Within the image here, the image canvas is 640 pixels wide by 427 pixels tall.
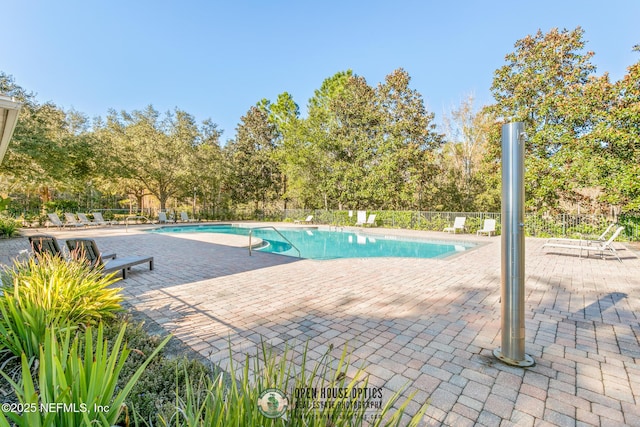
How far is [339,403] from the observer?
1.21 metres

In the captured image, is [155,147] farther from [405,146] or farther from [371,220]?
[405,146]

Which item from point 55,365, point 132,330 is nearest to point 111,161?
point 132,330

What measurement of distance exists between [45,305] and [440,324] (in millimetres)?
3918

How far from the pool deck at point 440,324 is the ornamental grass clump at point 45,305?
690 mm

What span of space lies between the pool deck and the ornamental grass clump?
27.2 inches

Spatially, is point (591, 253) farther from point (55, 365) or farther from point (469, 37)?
point (55, 365)

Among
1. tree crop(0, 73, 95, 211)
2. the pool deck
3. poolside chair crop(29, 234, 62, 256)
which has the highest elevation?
tree crop(0, 73, 95, 211)

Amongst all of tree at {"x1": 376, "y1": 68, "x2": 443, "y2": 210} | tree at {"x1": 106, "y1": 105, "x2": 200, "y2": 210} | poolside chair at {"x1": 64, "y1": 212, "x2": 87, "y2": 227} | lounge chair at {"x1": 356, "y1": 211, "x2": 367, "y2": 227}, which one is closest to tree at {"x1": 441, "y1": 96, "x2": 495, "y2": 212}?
tree at {"x1": 376, "y1": 68, "x2": 443, "y2": 210}

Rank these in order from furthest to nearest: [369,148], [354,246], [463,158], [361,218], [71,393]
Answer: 1. [463,158]
2. [369,148]
3. [361,218]
4. [354,246]
5. [71,393]

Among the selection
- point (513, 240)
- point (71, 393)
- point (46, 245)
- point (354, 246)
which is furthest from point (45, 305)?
point (354, 246)

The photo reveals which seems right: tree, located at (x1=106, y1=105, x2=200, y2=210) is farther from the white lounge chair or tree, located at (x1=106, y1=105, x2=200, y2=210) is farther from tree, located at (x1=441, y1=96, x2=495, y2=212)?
tree, located at (x1=441, y1=96, x2=495, y2=212)

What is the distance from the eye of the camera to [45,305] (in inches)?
104

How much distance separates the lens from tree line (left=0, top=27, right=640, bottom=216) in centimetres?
1084

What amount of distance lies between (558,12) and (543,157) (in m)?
5.91
